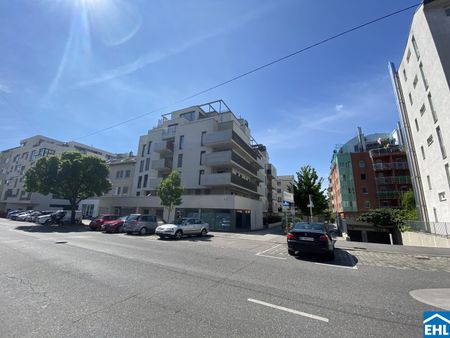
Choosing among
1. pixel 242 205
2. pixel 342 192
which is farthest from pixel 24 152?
pixel 342 192

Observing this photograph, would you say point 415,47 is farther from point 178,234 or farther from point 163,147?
point 163,147

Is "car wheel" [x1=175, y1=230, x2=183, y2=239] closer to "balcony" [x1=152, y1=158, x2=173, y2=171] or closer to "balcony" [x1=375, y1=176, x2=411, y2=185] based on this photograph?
"balcony" [x1=152, y1=158, x2=173, y2=171]

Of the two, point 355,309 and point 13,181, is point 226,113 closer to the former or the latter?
point 355,309

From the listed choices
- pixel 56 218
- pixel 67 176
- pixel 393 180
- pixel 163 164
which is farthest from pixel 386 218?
pixel 56 218

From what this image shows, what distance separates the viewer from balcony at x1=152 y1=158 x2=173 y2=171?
3378 cm

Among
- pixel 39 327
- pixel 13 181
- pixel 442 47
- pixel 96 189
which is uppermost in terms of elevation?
pixel 442 47

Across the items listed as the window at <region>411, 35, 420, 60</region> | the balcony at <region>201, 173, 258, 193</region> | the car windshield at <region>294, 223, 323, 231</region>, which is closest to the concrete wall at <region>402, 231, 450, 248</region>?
the car windshield at <region>294, 223, 323, 231</region>

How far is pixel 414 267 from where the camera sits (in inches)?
324

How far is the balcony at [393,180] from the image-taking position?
40219mm

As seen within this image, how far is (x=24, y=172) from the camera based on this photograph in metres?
47.8

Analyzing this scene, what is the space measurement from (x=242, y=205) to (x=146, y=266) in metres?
21.0

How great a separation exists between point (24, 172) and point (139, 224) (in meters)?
47.9

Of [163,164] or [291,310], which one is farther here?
[163,164]

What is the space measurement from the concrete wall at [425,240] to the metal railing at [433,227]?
1.75ft
